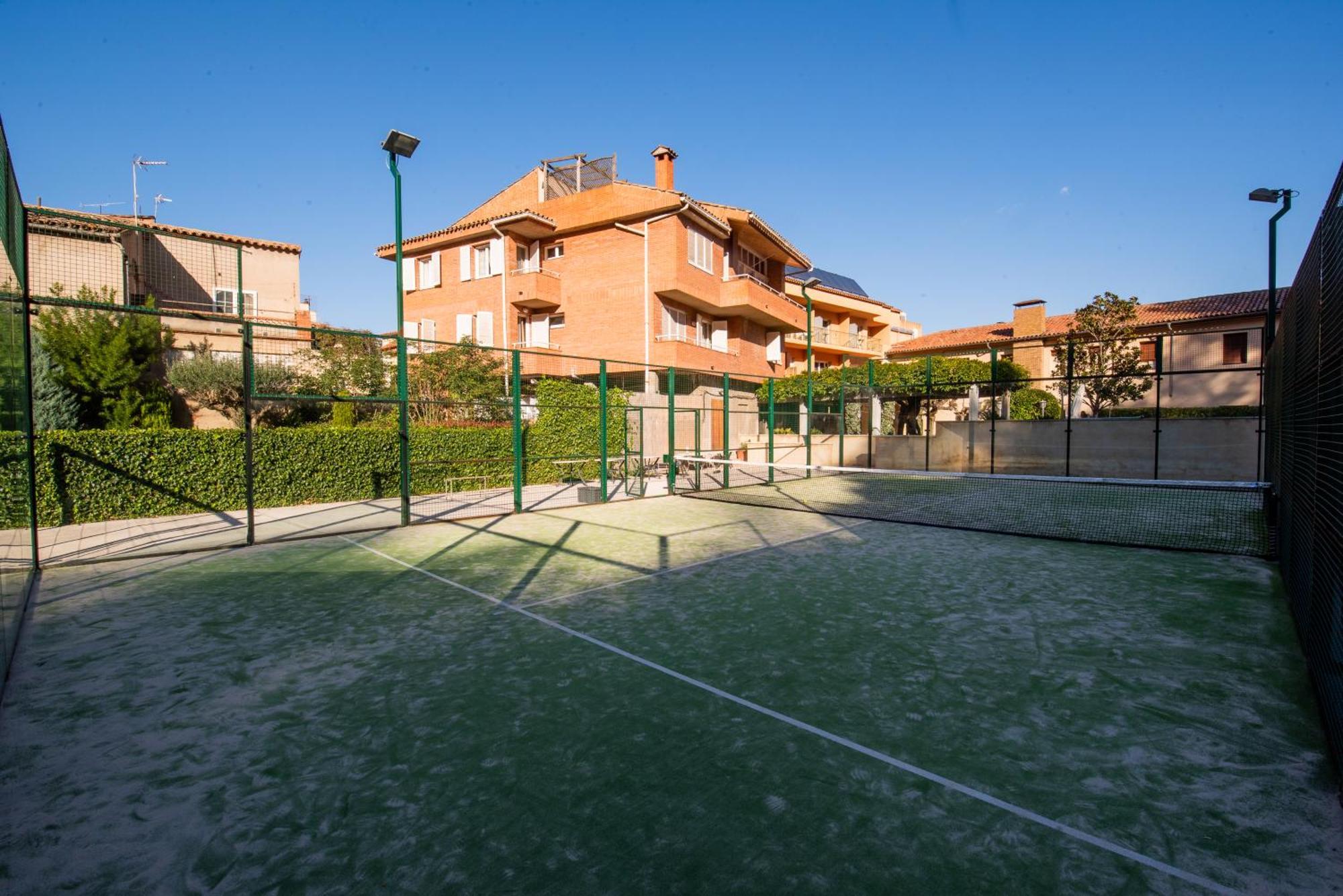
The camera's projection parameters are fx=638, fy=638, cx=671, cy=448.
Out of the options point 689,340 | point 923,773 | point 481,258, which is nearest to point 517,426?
point 923,773

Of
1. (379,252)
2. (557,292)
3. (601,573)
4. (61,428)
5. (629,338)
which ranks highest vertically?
(379,252)

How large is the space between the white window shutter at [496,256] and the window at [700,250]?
8334mm

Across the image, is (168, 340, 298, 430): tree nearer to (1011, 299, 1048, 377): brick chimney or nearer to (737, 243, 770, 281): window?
(737, 243, 770, 281): window

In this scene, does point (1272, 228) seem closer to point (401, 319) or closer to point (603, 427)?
point (603, 427)

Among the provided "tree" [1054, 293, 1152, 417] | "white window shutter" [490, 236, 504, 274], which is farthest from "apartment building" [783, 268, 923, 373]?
"white window shutter" [490, 236, 504, 274]

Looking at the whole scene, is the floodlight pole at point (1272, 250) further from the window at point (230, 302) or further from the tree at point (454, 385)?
the window at point (230, 302)

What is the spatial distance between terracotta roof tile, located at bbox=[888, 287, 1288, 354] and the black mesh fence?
21.6 m

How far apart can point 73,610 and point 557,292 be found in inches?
930

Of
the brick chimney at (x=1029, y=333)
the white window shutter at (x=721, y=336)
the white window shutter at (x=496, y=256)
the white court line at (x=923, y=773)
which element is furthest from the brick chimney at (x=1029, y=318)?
the white court line at (x=923, y=773)

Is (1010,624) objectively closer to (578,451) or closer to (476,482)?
(476,482)

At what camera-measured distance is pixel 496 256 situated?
92.8 ft

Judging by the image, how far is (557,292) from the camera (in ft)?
92.2

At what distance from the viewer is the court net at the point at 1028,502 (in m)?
9.73

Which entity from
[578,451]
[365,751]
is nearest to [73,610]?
[365,751]
